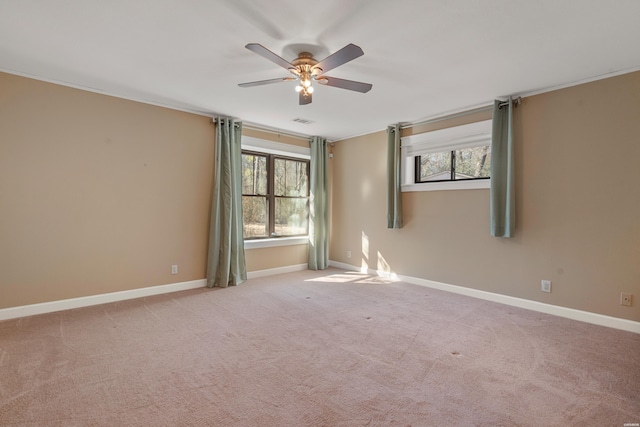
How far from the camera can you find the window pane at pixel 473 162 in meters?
4.15

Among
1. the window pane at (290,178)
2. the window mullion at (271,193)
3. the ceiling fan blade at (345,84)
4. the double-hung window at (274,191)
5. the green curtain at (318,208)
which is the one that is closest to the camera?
the ceiling fan blade at (345,84)

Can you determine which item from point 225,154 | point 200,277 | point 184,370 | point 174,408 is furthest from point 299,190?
point 174,408

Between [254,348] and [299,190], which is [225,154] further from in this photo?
[254,348]

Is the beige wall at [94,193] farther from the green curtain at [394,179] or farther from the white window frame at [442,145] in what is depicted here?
the white window frame at [442,145]

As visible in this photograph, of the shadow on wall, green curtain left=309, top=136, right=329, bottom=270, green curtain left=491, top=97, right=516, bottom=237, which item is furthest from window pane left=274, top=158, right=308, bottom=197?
green curtain left=491, top=97, right=516, bottom=237

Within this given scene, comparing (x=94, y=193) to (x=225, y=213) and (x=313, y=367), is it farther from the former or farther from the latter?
(x=313, y=367)

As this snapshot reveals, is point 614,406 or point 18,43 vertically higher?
point 18,43

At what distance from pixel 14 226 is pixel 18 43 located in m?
1.77

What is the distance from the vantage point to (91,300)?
3631 millimetres

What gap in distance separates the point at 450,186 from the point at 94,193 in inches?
180

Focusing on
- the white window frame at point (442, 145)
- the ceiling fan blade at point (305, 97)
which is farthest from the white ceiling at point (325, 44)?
the white window frame at point (442, 145)

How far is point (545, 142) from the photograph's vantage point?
11.6ft

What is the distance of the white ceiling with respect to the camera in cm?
213

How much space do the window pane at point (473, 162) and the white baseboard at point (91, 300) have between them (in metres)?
4.06
